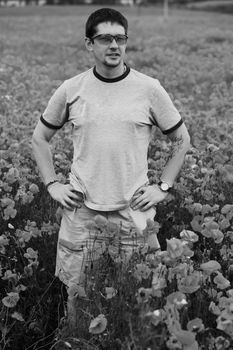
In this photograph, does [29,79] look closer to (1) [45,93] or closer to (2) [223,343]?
(1) [45,93]

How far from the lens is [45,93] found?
33.5 feet

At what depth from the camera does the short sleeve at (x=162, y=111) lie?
11.5 feet

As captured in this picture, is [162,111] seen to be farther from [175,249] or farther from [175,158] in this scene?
[175,249]

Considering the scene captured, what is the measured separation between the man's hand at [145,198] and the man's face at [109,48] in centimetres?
65

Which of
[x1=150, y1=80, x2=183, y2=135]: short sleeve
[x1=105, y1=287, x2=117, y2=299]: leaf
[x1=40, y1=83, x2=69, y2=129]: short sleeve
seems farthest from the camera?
[x1=40, y1=83, x2=69, y2=129]: short sleeve

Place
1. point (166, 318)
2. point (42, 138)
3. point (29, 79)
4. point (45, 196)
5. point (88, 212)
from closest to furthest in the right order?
point (166, 318) → point (88, 212) → point (42, 138) → point (45, 196) → point (29, 79)

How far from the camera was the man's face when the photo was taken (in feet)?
11.2

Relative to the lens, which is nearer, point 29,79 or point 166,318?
point 166,318

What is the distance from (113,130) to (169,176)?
0.46m

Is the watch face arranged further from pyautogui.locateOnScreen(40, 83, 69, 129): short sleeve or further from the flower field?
pyautogui.locateOnScreen(40, 83, 69, 129): short sleeve

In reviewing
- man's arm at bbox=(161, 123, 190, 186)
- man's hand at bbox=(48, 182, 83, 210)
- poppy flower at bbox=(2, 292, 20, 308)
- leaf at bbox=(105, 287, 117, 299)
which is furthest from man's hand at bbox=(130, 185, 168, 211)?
poppy flower at bbox=(2, 292, 20, 308)

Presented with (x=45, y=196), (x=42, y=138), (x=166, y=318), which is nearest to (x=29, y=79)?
(x=45, y=196)

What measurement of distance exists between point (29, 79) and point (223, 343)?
9431 millimetres

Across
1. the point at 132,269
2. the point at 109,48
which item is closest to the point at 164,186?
the point at 132,269
